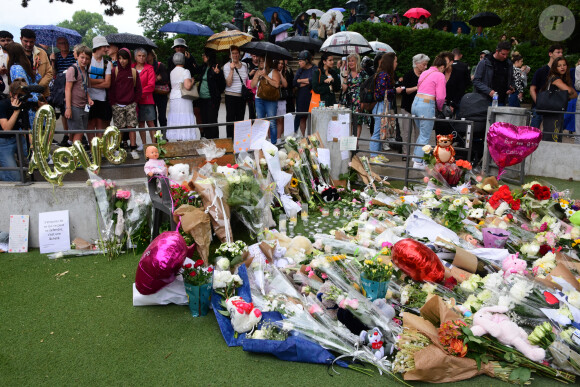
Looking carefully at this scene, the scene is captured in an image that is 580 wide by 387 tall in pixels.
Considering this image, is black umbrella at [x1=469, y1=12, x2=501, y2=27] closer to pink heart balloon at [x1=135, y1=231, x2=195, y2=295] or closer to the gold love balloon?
the gold love balloon

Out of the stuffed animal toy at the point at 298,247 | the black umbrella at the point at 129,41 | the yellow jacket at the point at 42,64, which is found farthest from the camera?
the black umbrella at the point at 129,41

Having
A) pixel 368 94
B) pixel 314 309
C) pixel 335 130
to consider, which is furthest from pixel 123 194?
pixel 368 94

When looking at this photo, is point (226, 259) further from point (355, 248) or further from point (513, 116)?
point (513, 116)

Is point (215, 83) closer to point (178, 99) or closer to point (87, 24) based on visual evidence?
point (178, 99)

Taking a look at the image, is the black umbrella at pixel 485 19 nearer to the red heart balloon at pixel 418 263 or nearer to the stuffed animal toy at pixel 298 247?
the stuffed animal toy at pixel 298 247

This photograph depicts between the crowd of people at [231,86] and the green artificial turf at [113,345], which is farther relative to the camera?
the crowd of people at [231,86]

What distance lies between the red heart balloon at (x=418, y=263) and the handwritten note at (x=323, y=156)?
3.29m

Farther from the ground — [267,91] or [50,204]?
[267,91]

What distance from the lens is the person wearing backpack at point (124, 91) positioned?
291 inches

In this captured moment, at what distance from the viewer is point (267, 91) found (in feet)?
26.8

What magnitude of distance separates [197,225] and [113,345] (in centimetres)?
127

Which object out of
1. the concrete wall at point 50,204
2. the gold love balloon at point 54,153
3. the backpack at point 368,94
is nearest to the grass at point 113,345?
the concrete wall at point 50,204

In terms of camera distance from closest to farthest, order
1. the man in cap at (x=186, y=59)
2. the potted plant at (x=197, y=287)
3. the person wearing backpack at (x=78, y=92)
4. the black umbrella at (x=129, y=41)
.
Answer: the potted plant at (x=197, y=287)
the person wearing backpack at (x=78, y=92)
the man in cap at (x=186, y=59)
the black umbrella at (x=129, y=41)

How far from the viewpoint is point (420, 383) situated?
118 inches
